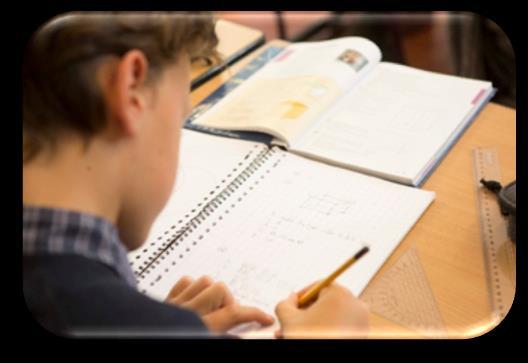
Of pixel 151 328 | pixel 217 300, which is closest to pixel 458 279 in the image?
pixel 217 300

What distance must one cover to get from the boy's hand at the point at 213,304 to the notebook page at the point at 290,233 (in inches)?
0.8

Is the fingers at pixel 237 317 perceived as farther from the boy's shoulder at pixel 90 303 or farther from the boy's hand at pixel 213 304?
the boy's shoulder at pixel 90 303

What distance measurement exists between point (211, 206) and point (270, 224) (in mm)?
85

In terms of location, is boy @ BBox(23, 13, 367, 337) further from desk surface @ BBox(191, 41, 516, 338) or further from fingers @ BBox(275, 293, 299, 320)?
desk surface @ BBox(191, 41, 516, 338)

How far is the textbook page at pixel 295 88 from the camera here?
1.01 meters

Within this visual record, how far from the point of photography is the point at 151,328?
0.54m

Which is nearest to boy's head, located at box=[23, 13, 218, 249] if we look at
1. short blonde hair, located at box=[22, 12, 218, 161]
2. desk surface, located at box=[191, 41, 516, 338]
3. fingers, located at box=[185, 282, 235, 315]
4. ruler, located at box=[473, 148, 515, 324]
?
short blonde hair, located at box=[22, 12, 218, 161]

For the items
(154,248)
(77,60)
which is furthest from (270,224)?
(77,60)

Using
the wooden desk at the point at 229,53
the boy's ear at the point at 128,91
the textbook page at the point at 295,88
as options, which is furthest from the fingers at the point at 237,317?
the wooden desk at the point at 229,53

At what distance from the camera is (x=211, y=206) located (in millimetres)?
870

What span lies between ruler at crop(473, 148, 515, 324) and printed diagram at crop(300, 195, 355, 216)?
161 millimetres

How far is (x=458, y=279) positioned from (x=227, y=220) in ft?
0.91

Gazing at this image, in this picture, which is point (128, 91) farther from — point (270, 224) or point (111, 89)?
point (270, 224)

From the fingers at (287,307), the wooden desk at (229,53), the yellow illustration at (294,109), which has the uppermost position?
the wooden desk at (229,53)
